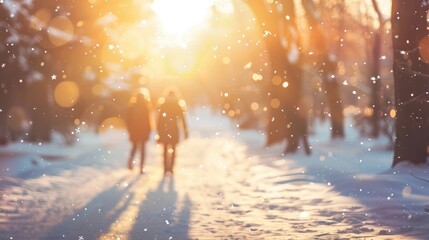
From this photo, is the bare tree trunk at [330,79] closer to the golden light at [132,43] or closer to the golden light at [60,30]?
the golden light at [132,43]

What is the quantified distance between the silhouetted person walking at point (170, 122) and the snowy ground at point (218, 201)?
Result: 529mm

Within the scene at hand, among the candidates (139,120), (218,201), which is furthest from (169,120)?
Answer: (218,201)

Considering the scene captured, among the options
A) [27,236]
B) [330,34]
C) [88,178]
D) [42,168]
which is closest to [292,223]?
[27,236]

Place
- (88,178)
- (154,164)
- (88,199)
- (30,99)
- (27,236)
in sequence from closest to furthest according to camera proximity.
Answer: (27,236) → (88,199) → (88,178) → (154,164) → (30,99)

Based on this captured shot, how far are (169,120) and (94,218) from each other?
6.62 meters

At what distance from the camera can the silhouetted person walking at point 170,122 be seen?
15.4 metres

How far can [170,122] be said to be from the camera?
15516mm

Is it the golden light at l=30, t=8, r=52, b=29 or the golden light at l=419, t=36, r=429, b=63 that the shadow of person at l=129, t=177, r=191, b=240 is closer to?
the golden light at l=419, t=36, r=429, b=63

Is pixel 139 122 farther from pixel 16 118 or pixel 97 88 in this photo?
pixel 16 118

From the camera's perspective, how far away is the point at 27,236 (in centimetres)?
772

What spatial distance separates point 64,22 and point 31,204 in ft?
40.6

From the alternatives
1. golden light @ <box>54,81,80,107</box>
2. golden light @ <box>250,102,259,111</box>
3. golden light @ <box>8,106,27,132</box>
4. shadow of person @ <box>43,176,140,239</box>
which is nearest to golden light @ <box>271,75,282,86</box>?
golden light @ <box>54,81,80,107</box>

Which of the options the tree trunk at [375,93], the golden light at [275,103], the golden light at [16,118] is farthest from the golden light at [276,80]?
the golden light at [16,118]

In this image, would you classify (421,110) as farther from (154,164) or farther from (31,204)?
(154,164)
